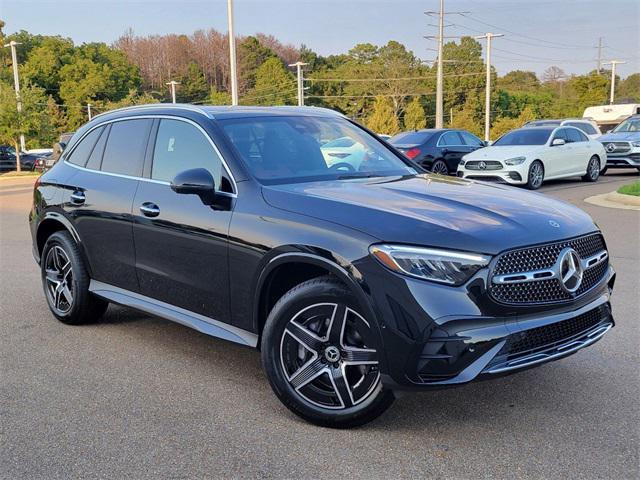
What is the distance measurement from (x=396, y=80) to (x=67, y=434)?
9126 cm

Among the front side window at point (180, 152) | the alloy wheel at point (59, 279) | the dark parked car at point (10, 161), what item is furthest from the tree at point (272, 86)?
the front side window at point (180, 152)

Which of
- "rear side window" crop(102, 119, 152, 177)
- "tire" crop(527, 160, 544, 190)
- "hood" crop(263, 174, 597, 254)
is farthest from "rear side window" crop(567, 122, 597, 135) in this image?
"rear side window" crop(102, 119, 152, 177)

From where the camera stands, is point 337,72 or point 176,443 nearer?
point 176,443

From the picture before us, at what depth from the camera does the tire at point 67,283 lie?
544 cm

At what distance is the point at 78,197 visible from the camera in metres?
5.39

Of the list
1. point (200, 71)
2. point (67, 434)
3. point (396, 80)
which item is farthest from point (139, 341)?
point (200, 71)

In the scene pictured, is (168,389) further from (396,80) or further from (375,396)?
(396,80)

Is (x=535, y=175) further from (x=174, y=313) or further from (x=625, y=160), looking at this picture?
(x=174, y=313)

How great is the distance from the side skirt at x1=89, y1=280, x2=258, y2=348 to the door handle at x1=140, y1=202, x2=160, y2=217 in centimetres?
62

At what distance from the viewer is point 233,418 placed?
373 centimetres

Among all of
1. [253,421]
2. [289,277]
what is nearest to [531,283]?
[289,277]

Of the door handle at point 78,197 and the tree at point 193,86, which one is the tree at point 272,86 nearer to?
the tree at point 193,86

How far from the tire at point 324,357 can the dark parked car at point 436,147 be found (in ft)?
46.5

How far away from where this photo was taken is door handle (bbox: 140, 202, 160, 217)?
4531mm
